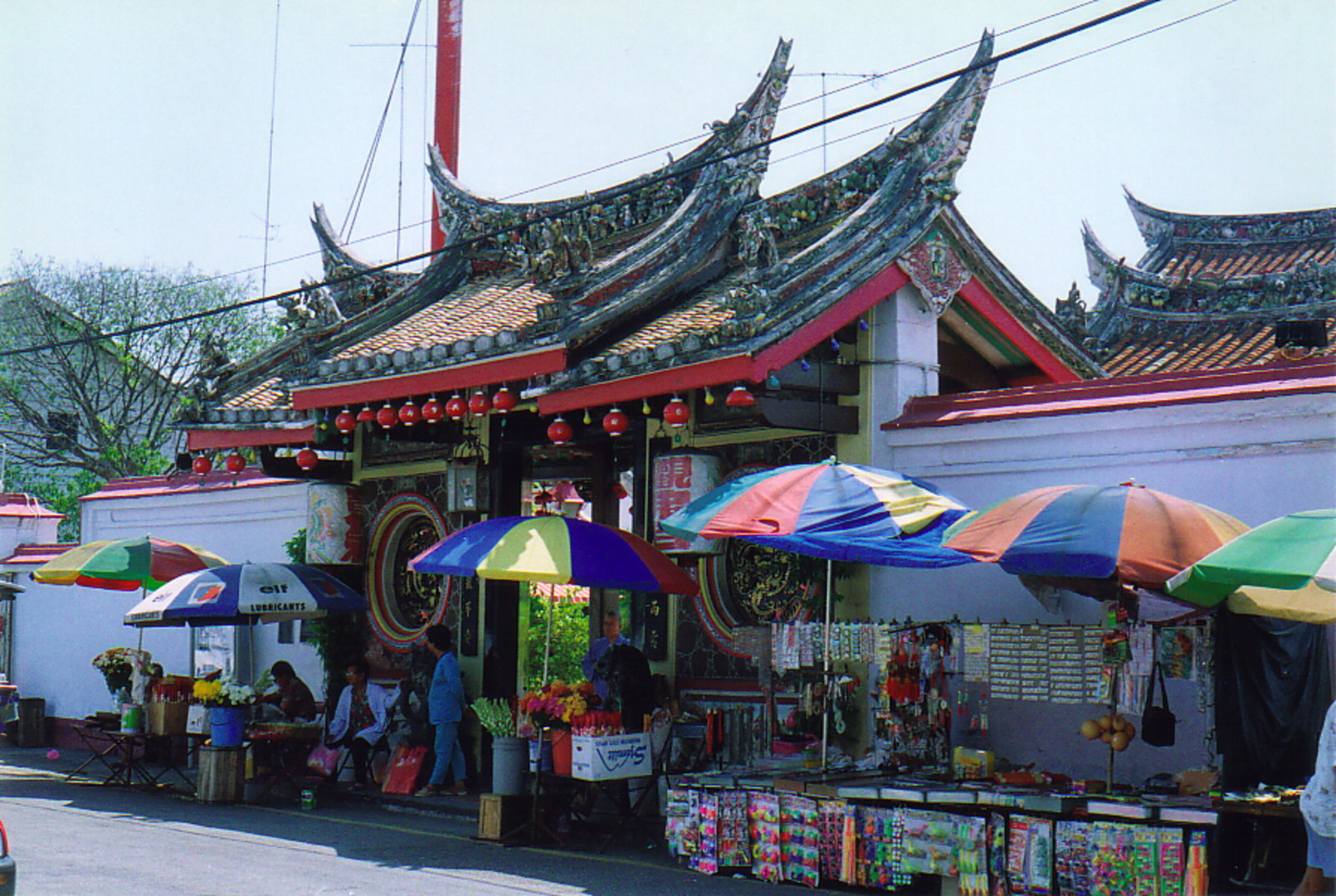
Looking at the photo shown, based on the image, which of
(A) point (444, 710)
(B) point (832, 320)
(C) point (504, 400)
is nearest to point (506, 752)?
(A) point (444, 710)

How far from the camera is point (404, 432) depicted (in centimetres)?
1554

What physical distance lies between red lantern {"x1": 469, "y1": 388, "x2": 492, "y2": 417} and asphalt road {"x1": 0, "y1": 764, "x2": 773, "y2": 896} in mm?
3631

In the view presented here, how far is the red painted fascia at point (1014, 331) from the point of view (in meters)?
13.3

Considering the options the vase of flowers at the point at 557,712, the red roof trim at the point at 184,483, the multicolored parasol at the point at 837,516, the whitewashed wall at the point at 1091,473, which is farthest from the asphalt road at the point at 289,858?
the red roof trim at the point at 184,483

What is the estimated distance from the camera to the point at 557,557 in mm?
11070

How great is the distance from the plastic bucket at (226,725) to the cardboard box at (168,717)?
1.03m

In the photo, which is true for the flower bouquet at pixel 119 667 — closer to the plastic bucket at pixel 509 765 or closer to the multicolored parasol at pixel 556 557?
the plastic bucket at pixel 509 765

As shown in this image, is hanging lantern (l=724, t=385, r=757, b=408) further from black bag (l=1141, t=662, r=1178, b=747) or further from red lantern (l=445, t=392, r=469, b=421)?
black bag (l=1141, t=662, r=1178, b=747)

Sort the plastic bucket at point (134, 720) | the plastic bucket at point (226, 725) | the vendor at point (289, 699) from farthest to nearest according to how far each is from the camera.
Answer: the plastic bucket at point (134, 720) → the vendor at point (289, 699) → the plastic bucket at point (226, 725)

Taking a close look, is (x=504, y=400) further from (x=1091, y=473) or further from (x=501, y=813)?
(x=1091, y=473)

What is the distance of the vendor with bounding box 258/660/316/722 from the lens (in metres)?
15.1

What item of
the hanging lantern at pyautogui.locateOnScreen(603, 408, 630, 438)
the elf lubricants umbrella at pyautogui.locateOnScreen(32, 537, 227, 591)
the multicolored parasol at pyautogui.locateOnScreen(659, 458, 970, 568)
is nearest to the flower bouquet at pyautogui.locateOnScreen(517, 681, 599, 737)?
the multicolored parasol at pyautogui.locateOnScreen(659, 458, 970, 568)

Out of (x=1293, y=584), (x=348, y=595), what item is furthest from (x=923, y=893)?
(x=348, y=595)

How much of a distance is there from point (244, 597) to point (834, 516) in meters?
6.67
